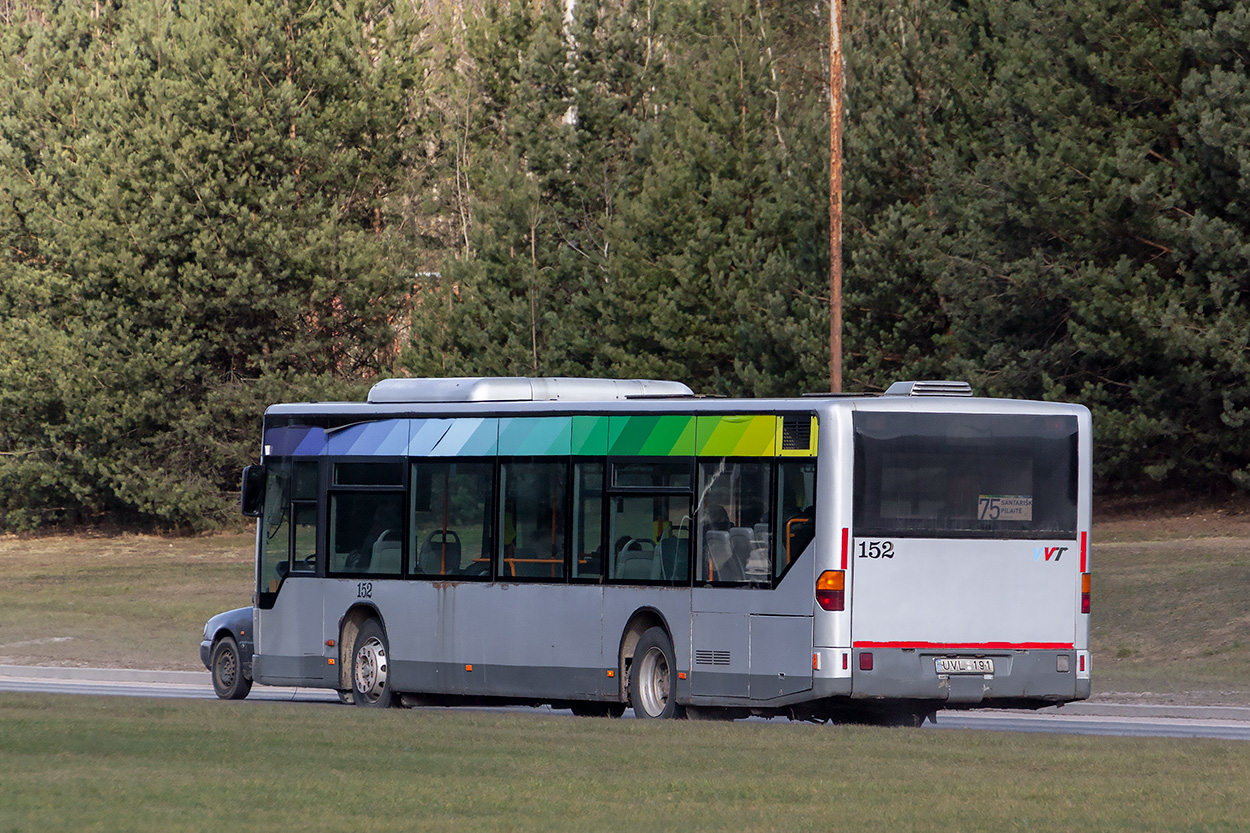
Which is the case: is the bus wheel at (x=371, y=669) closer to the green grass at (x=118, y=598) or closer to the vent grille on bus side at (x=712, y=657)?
the vent grille on bus side at (x=712, y=657)

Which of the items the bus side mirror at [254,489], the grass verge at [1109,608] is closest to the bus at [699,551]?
the bus side mirror at [254,489]

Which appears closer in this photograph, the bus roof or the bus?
the bus

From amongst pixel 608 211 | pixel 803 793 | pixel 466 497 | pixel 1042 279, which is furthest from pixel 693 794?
pixel 608 211

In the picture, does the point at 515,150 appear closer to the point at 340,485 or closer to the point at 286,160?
the point at 286,160

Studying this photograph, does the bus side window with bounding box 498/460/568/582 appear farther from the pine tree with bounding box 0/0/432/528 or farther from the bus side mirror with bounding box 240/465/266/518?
the pine tree with bounding box 0/0/432/528

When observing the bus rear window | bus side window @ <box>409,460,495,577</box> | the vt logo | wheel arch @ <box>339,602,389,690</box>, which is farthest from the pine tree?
the vt logo

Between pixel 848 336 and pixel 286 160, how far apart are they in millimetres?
19577

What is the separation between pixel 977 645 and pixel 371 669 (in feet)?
20.7

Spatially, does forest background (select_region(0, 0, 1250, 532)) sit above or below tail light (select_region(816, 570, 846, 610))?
above

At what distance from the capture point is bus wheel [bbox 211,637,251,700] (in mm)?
20703

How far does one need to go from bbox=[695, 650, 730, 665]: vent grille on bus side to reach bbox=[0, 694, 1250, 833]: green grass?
62 cm

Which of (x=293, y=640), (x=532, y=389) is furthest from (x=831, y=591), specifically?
(x=293, y=640)

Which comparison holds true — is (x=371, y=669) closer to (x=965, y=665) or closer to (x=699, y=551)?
(x=699, y=551)

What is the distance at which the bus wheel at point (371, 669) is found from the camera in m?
19.0
